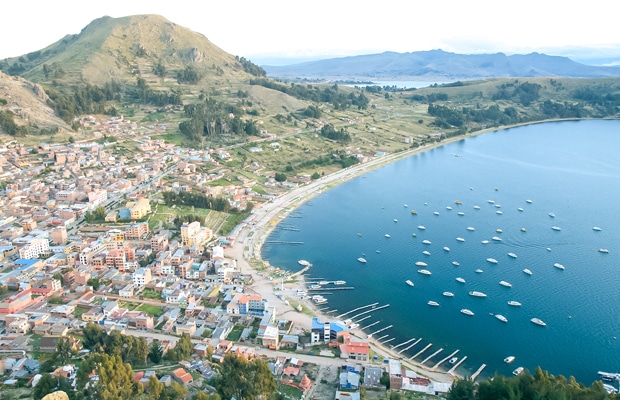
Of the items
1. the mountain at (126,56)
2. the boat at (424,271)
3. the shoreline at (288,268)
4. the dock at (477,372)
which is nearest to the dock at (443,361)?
the shoreline at (288,268)

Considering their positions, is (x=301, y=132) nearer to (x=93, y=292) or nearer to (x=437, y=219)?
(x=437, y=219)

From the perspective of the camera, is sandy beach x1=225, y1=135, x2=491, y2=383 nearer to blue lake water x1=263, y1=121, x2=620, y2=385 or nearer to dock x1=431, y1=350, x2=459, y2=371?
dock x1=431, y1=350, x2=459, y2=371

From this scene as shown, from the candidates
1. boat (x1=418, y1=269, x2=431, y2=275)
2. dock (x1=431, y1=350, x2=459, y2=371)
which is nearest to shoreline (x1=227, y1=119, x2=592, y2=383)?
dock (x1=431, y1=350, x2=459, y2=371)

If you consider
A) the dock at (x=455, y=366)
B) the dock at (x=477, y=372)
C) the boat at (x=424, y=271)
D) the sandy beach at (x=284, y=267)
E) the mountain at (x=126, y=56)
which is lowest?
the dock at (x=477, y=372)

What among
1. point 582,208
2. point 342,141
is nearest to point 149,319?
point 582,208

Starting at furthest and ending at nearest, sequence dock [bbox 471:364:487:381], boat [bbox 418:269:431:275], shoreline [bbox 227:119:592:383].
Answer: boat [bbox 418:269:431:275], shoreline [bbox 227:119:592:383], dock [bbox 471:364:487:381]

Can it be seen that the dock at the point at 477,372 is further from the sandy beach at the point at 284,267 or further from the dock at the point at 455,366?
the sandy beach at the point at 284,267

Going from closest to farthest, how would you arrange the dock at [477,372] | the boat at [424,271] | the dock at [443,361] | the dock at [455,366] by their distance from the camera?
the dock at [477,372] < the dock at [455,366] < the dock at [443,361] < the boat at [424,271]
